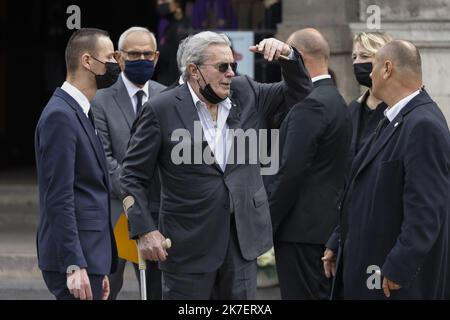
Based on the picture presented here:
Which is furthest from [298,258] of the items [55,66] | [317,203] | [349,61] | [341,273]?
[55,66]

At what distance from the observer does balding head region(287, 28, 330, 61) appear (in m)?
7.59

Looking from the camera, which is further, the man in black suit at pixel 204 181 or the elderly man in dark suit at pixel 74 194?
the man in black suit at pixel 204 181

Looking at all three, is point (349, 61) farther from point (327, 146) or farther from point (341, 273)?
point (341, 273)

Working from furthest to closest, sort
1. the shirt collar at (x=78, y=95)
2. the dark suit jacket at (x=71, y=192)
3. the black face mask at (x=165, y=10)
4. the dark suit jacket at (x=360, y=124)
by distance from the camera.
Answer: the black face mask at (x=165, y=10) < the dark suit jacket at (x=360, y=124) < the shirt collar at (x=78, y=95) < the dark suit jacket at (x=71, y=192)

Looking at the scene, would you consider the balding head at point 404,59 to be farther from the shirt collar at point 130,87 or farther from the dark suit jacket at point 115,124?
the shirt collar at point 130,87

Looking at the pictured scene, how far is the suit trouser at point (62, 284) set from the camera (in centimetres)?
599

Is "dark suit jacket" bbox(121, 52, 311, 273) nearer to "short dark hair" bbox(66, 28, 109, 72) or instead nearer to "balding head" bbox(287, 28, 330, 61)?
"short dark hair" bbox(66, 28, 109, 72)

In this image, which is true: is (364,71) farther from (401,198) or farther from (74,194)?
(74,194)

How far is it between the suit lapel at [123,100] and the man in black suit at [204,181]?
140 cm

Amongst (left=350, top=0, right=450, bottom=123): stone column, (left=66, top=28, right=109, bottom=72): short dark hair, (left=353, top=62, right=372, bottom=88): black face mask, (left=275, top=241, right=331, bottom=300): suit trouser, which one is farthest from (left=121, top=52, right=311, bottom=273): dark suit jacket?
(left=350, top=0, right=450, bottom=123): stone column

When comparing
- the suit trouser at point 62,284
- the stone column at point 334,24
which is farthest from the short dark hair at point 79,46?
the stone column at point 334,24

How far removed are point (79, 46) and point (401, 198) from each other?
186 cm

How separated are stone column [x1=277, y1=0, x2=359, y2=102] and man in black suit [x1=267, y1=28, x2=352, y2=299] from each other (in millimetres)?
2699

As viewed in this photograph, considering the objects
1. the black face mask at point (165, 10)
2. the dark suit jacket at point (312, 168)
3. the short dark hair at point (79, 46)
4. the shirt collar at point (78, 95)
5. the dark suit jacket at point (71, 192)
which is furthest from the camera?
the black face mask at point (165, 10)
